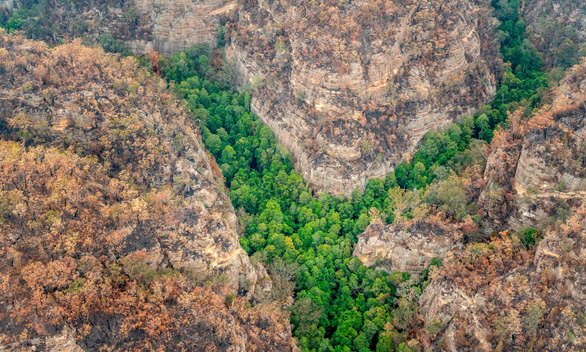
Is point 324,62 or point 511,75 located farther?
point 511,75

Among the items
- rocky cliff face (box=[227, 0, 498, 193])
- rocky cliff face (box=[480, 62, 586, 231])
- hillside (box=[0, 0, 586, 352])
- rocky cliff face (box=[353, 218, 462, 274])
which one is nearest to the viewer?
hillside (box=[0, 0, 586, 352])

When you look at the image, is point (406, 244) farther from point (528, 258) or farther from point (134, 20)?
point (134, 20)

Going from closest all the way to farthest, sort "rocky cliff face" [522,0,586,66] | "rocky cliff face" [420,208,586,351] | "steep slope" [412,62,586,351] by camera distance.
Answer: "rocky cliff face" [420,208,586,351], "steep slope" [412,62,586,351], "rocky cliff face" [522,0,586,66]

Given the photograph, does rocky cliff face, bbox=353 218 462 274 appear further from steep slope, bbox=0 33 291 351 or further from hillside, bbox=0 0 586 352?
steep slope, bbox=0 33 291 351

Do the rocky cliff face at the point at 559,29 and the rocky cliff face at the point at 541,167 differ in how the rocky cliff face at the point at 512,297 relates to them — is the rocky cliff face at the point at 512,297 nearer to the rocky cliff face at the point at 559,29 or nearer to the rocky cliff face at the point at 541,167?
the rocky cliff face at the point at 541,167

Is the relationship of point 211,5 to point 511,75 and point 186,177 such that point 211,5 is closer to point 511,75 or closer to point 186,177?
point 186,177

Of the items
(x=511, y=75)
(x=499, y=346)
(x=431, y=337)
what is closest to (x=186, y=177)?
(x=431, y=337)

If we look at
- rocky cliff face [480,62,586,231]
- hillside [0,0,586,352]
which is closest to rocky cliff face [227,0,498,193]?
hillside [0,0,586,352]

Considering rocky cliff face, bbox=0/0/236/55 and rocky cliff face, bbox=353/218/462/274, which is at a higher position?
rocky cliff face, bbox=0/0/236/55
